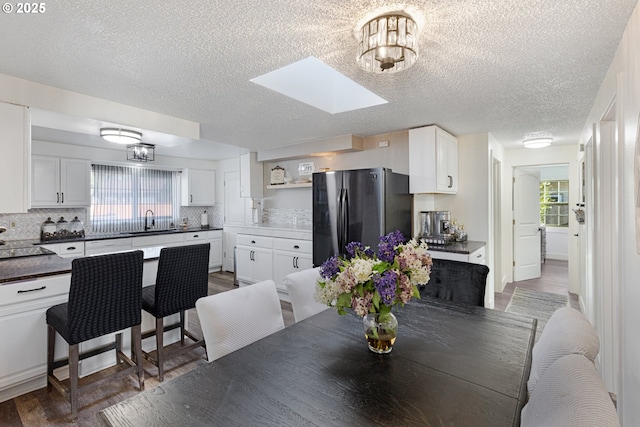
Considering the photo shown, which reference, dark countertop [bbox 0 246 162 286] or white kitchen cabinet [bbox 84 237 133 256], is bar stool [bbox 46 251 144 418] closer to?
dark countertop [bbox 0 246 162 286]

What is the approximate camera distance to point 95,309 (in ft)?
6.49

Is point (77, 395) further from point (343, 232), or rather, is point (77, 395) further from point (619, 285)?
point (619, 285)

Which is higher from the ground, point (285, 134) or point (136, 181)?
point (285, 134)

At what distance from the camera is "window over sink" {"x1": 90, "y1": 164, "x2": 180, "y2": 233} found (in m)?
5.12

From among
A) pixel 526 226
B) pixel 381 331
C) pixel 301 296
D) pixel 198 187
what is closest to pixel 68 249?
pixel 198 187

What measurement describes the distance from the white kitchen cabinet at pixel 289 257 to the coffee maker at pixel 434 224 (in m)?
1.48

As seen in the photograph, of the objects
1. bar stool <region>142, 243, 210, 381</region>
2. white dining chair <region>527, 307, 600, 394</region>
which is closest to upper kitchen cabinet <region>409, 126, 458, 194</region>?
white dining chair <region>527, 307, 600, 394</region>

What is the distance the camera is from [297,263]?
4.23 metres

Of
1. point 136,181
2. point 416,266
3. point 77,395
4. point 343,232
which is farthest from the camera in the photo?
point 136,181

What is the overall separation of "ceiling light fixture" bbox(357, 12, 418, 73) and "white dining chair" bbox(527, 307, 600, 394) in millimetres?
1293

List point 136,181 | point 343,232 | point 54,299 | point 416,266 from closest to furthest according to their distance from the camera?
point 416,266, point 54,299, point 343,232, point 136,181

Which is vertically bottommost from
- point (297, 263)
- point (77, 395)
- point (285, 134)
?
point (77, 395)

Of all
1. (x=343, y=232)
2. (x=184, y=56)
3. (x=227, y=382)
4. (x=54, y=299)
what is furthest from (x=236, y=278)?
(x=227, y=382)

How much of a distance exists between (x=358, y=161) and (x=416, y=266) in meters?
3.24
